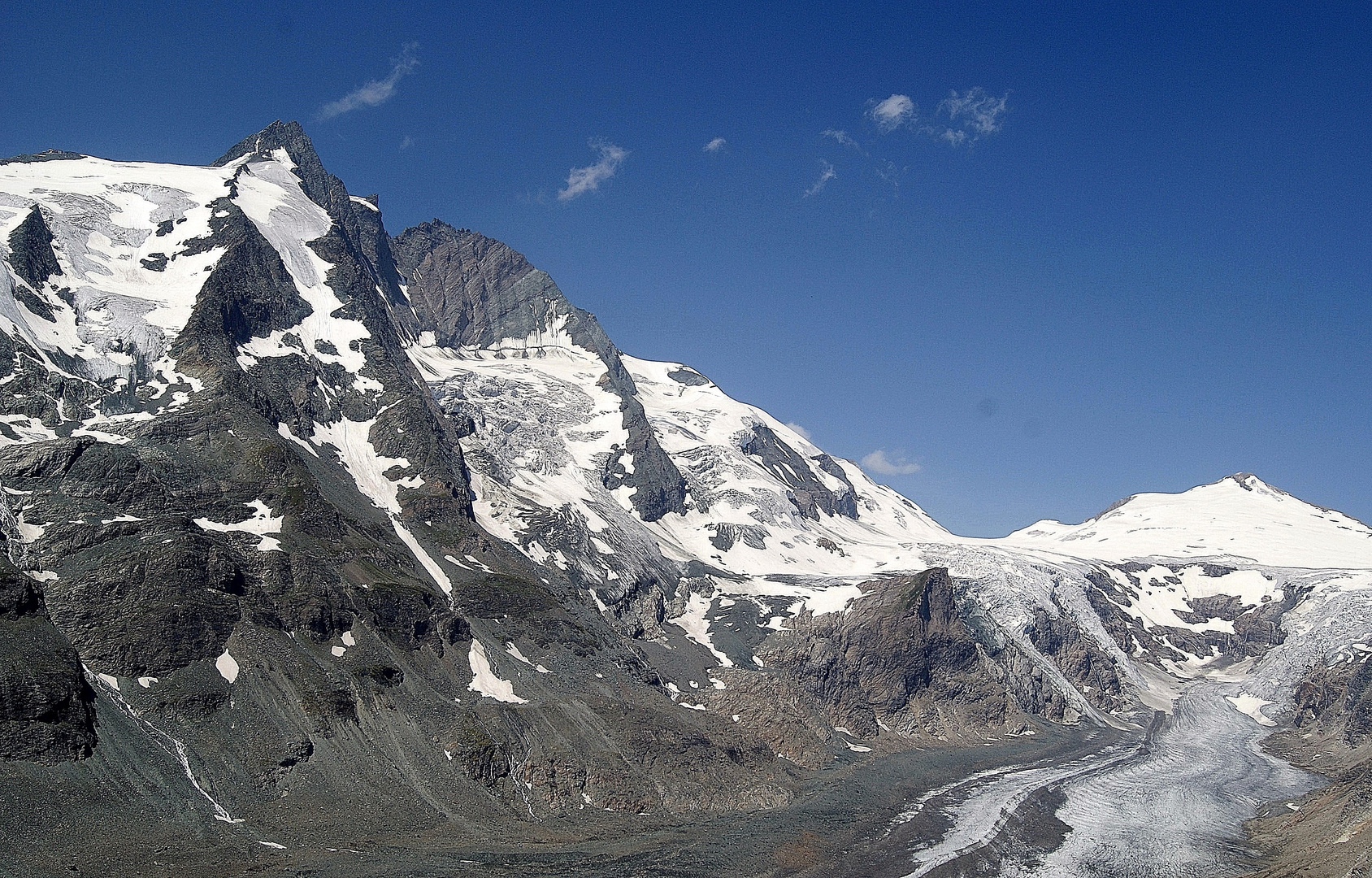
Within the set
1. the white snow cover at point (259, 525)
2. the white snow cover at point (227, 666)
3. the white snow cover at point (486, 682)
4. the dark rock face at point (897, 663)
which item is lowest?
the dark rock face at point (897, 663)

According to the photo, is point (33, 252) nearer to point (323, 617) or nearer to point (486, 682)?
point (323, 617)

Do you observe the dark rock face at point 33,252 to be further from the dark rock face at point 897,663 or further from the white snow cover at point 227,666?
the dark rock face at point 897,663

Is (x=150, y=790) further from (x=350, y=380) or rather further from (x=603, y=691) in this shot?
(x=350, y=380)

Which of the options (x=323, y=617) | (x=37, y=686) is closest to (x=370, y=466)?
(x=323, y=617)

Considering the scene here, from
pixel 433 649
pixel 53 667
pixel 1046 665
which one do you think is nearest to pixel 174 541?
pixel 53 667

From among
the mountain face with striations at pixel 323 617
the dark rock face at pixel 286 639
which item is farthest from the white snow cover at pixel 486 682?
the dark rock face at pixel 286 639
